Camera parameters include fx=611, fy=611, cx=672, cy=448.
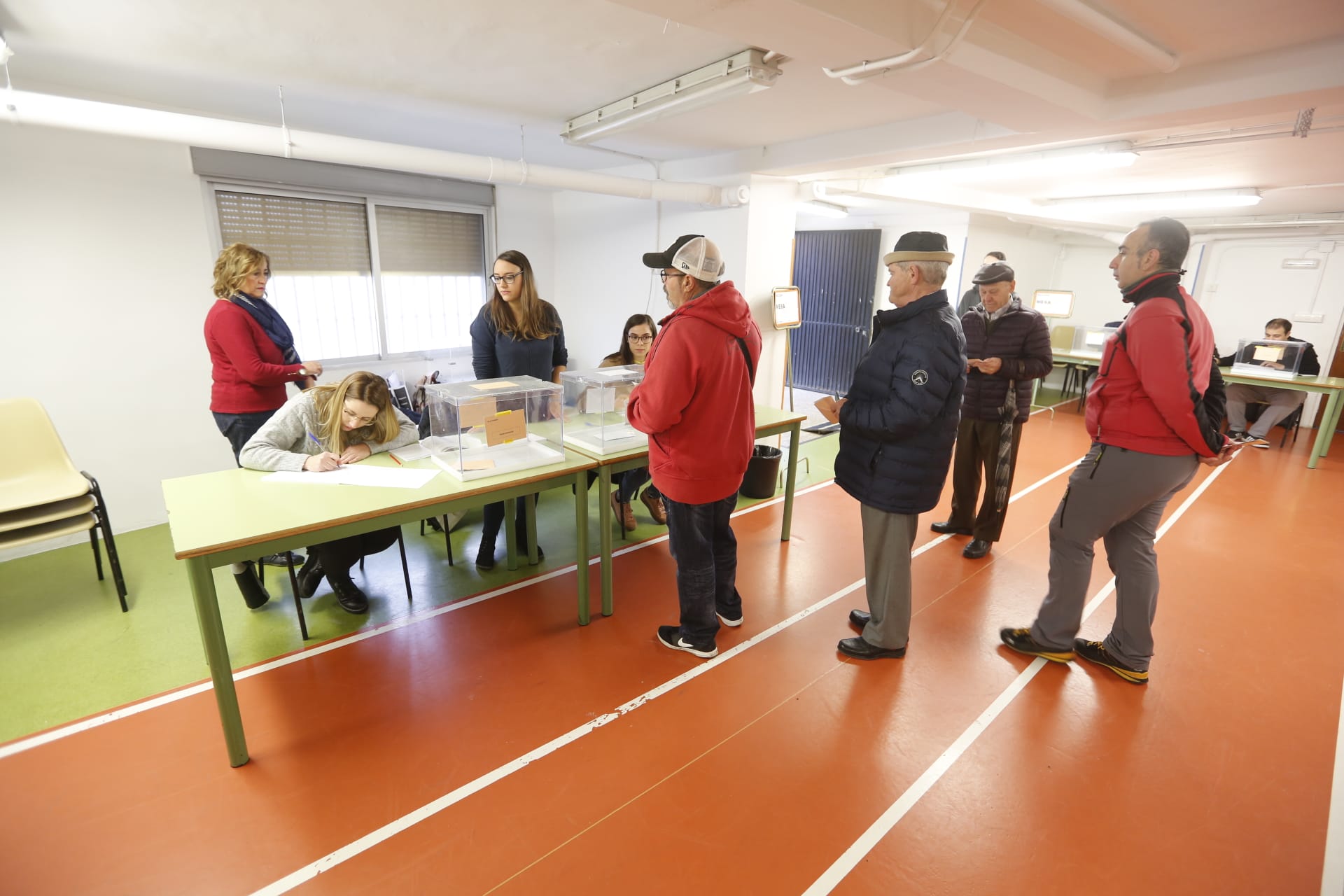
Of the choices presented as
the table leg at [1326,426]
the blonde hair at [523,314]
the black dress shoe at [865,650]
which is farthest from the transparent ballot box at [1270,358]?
the blonde hair at [523,314]

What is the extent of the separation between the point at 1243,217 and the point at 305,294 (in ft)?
31.6

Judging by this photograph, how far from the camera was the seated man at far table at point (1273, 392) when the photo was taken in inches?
243

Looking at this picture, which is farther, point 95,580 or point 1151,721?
point 95,580

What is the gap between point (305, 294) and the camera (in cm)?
467

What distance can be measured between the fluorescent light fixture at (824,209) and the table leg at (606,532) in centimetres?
472

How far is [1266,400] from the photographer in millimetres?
6422

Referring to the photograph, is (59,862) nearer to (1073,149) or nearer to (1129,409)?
(1129,409)

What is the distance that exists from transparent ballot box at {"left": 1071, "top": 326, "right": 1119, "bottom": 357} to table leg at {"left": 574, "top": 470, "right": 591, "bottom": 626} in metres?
7.70

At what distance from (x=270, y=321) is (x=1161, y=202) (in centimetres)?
748

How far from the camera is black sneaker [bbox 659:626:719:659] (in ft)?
8.59

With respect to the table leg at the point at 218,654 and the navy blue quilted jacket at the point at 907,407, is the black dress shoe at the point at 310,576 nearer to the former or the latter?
the table leg at the point at 218,654

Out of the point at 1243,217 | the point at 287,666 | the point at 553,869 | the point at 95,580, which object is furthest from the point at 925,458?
the point at 1243,217

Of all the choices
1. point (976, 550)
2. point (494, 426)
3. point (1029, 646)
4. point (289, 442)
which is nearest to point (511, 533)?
point (494, 426)

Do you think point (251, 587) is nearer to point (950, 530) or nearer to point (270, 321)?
point (270, 321)
